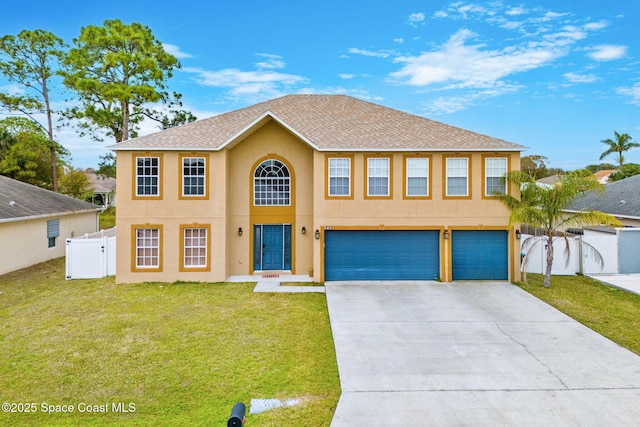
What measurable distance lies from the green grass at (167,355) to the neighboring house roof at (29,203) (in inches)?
222

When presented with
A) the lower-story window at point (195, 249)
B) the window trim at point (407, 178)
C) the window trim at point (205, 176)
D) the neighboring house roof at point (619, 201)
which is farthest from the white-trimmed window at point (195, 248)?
the neighboring house roof at point (619, 201)

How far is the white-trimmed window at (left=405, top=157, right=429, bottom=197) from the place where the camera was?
541 inches

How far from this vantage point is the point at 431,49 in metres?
20.5

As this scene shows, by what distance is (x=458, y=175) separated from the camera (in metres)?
13.7

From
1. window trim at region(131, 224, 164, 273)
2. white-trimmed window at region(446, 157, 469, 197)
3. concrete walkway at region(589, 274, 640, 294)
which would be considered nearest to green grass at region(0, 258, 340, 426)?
window trim at region(131, 224, 164, 273)

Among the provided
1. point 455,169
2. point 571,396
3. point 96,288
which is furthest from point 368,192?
point 96,288

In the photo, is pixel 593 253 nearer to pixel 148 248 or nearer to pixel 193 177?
pixel 193 177

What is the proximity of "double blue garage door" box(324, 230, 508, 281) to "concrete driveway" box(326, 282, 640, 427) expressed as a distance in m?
2.57

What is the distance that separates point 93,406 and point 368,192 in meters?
10.5

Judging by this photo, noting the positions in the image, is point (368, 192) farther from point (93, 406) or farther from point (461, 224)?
point (93, 406)

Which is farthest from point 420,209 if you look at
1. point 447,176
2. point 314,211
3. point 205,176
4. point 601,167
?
point 601,167

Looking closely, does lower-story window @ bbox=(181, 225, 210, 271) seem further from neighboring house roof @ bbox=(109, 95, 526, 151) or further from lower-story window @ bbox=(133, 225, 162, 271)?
neighboring house roof @ bbox=(109, 95, 526, 151)

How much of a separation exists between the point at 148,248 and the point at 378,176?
30.2 ft

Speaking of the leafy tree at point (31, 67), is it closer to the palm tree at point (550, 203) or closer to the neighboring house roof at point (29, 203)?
the neighboring house roof at point (29, 203)
